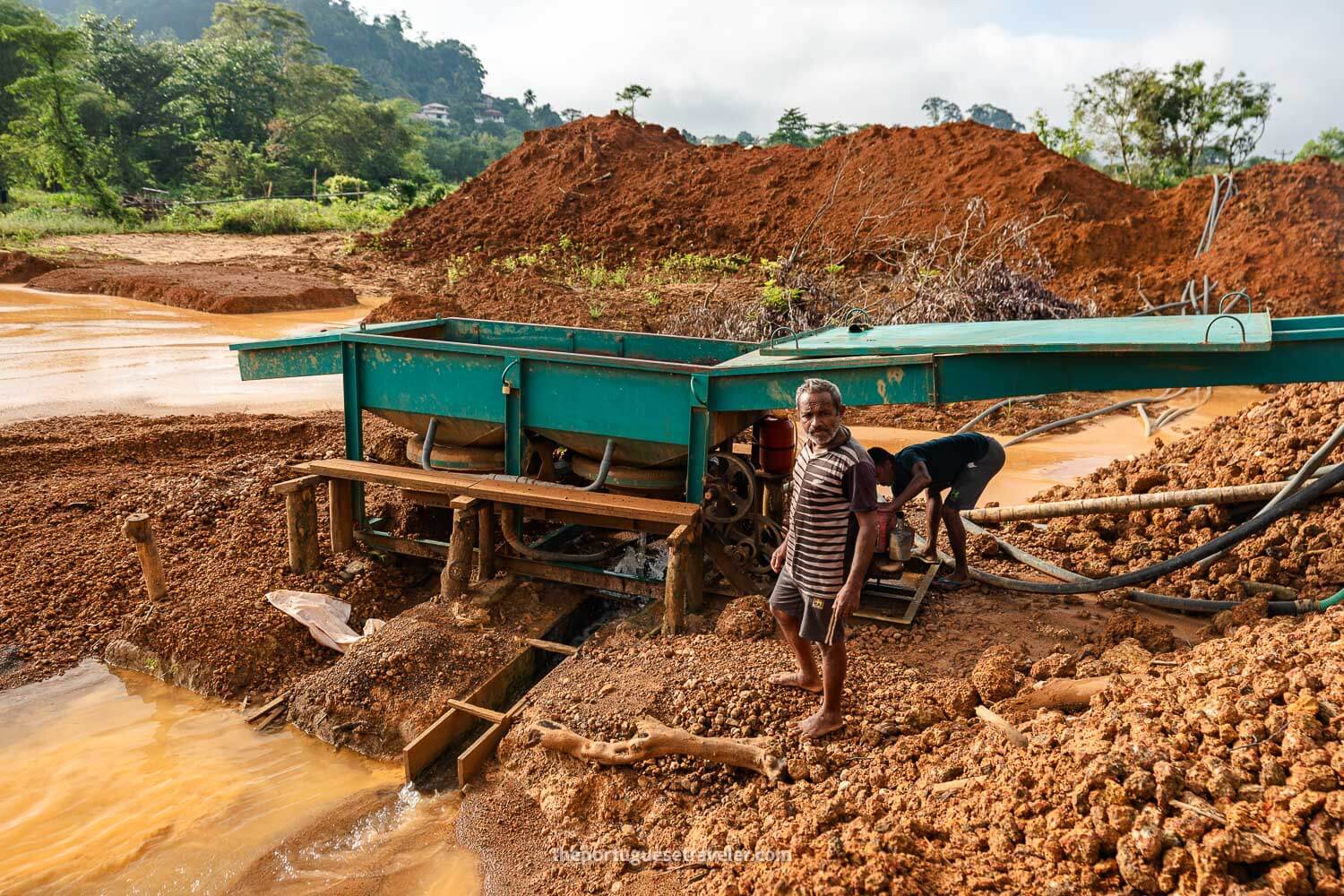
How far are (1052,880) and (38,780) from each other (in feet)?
14.8

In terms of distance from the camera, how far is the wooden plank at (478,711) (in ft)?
14.5

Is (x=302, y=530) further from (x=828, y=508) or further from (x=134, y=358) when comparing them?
(x=134, y=358)

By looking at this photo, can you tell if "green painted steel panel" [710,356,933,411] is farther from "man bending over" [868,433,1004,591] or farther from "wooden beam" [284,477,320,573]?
"wooden beam" [284,477,320,573]

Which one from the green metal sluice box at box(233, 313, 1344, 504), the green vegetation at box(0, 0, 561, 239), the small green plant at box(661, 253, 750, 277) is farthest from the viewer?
the green vegetation at box(0, 0, 561, 239)

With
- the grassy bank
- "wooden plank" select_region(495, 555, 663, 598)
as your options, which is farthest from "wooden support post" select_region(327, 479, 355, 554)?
the grassy bank

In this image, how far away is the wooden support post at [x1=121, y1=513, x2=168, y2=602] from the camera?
17.9 ft

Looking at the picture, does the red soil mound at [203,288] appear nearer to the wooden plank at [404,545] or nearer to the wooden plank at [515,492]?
the wooden plank at [404,545]

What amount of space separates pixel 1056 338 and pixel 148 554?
211 inches

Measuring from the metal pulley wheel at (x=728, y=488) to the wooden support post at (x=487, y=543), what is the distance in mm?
1342

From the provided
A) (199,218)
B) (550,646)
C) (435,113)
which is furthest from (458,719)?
(435,113)

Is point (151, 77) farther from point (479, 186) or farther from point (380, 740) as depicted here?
point (380, 740)

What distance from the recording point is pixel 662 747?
12.4ft

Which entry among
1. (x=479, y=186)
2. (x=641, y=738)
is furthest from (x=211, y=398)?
(x=479, y=186)

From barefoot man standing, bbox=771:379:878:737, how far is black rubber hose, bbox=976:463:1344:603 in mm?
1947
